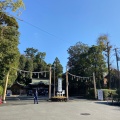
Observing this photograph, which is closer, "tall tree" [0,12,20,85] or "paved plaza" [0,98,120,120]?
"paved plaza" [0,98,120,120]

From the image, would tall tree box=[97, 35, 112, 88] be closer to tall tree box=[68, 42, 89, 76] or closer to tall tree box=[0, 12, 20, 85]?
tall tree box=[68, 42, 89, 76]

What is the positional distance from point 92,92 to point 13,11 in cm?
2517

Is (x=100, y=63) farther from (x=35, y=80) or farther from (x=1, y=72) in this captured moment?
(x=1, y=72)

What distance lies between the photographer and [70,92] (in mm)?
52562

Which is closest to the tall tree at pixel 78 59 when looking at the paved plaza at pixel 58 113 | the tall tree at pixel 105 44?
the tall tree at pixel 105 44

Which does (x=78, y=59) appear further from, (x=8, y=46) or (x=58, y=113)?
(x=58, y=113)

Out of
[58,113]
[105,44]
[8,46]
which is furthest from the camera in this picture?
[105,44]

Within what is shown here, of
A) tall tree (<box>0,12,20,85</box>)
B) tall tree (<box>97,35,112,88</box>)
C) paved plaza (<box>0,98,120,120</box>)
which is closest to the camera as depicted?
paved plaza (<box>0,98,120,120</box>)

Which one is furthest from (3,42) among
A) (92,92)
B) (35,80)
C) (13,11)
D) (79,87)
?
(35,80)

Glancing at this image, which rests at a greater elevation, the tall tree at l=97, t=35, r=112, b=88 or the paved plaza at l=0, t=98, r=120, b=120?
the tall tree at l=97, t=35, r=112, b=88

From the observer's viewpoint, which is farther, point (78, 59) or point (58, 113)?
point (78, 59)

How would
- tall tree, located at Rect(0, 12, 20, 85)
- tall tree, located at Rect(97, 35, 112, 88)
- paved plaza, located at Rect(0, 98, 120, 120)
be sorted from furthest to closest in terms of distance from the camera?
1. tall tree, located at Rect(97, 35, 112, 88)
2. tall tree, located at Rect(0, 12, 20, 85)
3. paved plaza, located at Rect(0, 98, 120, 120)

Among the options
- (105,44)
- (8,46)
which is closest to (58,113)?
(8,46)

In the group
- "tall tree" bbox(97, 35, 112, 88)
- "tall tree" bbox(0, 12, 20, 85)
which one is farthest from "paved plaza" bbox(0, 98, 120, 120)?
"tall tree" bbox(97, 35, 112, 88)
